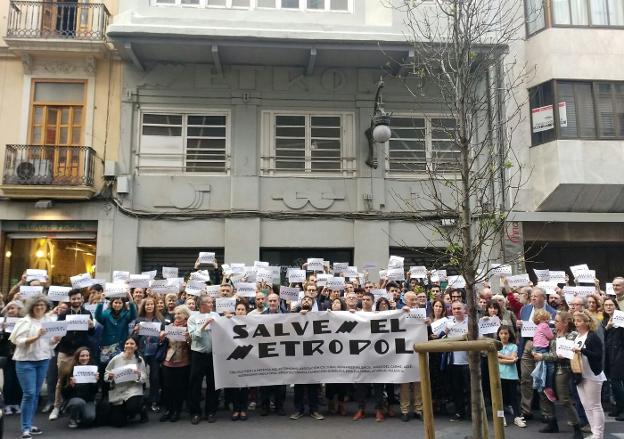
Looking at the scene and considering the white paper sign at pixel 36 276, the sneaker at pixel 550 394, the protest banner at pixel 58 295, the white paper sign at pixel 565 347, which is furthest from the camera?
the white paper sign at pixel 36 276

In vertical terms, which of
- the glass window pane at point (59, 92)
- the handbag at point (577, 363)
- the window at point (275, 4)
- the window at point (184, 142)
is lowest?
the handbag at point (577, 363)

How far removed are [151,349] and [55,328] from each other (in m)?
1.46

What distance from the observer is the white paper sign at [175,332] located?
7.86 meters

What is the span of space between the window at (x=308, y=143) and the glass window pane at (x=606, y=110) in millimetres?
6657

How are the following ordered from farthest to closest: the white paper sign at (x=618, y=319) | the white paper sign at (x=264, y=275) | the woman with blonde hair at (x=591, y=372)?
the white paper sign at (x=264, y=275) < the white paper sign at (x=618, y=319) < the woman with blonde hair at (x=591, y=372)

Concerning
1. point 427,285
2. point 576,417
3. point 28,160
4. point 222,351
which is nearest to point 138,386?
point 222,351

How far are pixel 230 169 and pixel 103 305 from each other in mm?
6722

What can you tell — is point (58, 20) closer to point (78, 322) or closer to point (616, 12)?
point (78, 322)

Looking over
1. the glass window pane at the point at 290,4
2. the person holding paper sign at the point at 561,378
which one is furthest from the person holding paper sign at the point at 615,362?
the glass window pane at the point at 290,4

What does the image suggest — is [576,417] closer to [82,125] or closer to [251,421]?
[251,421]

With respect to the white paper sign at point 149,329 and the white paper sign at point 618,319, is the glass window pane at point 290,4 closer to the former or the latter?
the white paper sign at point 149,329

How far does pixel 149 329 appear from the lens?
7.98m

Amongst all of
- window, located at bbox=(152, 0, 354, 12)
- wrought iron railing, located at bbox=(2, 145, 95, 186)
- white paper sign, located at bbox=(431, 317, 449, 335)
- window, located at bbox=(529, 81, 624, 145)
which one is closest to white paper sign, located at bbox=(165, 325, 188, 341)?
white paper sign, located at bbox=(431, 317, 449, 335)

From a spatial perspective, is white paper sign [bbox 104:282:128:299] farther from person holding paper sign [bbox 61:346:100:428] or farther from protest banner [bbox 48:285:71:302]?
person holding paper sign [bbox 61:346:100:428]
